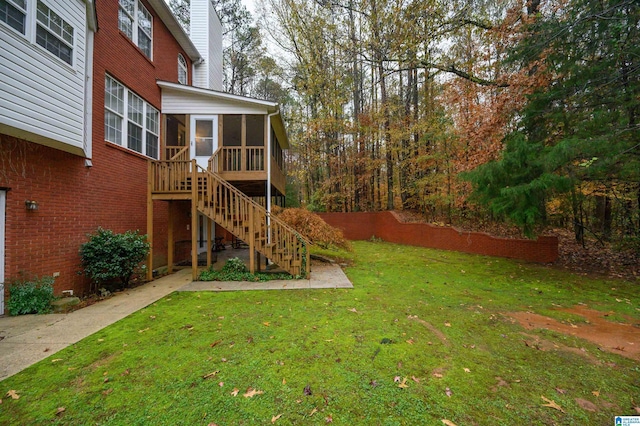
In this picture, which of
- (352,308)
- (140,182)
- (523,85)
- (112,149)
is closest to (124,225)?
(140,182)

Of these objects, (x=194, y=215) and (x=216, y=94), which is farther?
(x=216, y=94)

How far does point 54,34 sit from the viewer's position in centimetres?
471

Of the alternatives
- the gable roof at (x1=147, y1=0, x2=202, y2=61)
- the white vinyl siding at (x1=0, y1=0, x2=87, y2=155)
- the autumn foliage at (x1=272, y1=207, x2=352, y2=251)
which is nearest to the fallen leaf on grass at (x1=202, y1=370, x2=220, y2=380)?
the white vinyl siding at (x1=0, y1=0, x2=87, y2=155)

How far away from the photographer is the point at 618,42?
18.3 feet

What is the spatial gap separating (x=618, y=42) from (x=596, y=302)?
5.58 metres

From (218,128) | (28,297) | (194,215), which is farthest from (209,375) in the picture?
(218,128)

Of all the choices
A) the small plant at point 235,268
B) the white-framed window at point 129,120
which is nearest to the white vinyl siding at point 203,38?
the white-framed window at point 129,120

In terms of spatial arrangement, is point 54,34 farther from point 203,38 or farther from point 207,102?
point 203,38

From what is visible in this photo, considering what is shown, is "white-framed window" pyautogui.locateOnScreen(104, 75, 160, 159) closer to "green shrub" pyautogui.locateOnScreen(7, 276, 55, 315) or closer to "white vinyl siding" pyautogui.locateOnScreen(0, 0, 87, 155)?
"white vinyl siding" pyautogui.locateOnScreen(0, 0, 87, 155)

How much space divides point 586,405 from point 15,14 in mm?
8877

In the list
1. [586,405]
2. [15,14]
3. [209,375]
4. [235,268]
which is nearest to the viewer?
[586,405]

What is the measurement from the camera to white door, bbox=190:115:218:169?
28.3 ft

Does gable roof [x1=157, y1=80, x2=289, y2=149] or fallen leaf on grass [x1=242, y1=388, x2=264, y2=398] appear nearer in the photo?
fallen leaf on grass [x1=242, y1=388, x2=264, y2=398]

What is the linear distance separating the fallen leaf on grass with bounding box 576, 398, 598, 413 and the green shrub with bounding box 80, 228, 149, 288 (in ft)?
24.5
